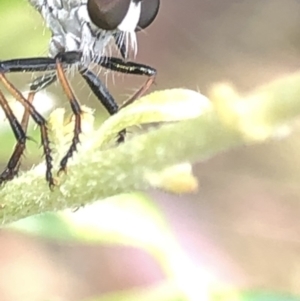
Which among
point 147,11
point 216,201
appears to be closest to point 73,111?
point 147,11

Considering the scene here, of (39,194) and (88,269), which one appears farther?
(88,269)

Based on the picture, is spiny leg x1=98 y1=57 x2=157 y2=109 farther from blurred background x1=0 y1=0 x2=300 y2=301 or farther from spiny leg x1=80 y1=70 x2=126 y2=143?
blurred background x1=0 y1=0 x2=300 y2=301

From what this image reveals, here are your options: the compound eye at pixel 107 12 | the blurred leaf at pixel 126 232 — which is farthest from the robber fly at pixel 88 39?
the blurred leaf at pixel 126 232

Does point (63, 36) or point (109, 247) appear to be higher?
point (63, 36)

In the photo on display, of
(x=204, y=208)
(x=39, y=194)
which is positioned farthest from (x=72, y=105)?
(x=204, y=208)

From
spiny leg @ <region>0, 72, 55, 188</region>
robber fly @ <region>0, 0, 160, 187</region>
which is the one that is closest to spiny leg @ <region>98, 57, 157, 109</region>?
robber fly @ <region>0, 0, 160, 187</region>

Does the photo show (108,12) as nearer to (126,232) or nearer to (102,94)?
(102,94)

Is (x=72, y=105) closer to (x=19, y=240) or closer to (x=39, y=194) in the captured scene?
(x=39, y=194)
